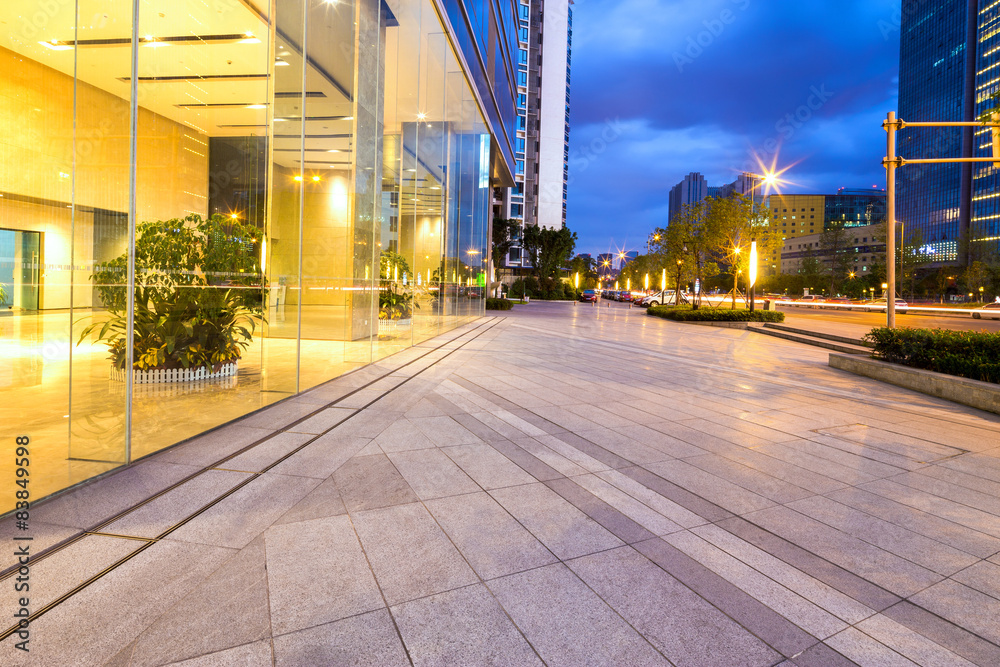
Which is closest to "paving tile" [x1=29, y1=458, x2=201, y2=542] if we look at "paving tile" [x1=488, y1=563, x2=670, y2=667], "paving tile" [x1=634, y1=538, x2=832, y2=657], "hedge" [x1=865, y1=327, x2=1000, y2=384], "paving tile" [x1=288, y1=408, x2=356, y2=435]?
"paving tile" [x1=288, y1=408, x2=356, y2=435]

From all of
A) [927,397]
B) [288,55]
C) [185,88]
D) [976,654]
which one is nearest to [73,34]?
[185,88]

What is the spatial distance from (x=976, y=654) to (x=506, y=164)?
37.7 metres

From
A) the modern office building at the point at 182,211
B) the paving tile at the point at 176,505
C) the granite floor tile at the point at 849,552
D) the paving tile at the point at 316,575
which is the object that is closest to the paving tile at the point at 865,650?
the granite floor tile at the point at 849,552

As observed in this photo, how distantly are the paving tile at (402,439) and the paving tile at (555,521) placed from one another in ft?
4.74

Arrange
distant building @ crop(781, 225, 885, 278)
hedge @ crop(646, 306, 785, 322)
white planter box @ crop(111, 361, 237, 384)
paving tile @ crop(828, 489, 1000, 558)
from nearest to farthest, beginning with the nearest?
1. paving tile @ crop(828, 489, 1000, 558)
2. white planter box @ crop(111, 361, 237, 384)
3. hedge @ crop(646, 306, 785, 322)
4. distant building @ crop(781, 225, 885, 278)

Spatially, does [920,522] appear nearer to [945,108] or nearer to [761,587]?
[761,587]

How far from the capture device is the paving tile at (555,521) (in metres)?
3.44

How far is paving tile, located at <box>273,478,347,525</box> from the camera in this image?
371cm

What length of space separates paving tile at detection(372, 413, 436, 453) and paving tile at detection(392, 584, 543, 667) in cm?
267

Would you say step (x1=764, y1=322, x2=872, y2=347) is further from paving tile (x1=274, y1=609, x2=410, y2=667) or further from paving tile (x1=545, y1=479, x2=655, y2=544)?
paving tile (x1=274, y1=609, x2=410, y2=667)

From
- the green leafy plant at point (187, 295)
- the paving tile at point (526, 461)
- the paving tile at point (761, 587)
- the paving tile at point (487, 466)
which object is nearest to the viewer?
the paving tile at point (761, 587)

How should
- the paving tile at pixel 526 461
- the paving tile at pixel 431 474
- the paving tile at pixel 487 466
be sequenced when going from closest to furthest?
the paving tile at pixel 431 474
the paving tile at pixel 487 466
the paving tile at pixel 526 461

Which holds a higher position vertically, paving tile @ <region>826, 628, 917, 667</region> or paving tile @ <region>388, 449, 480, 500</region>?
paving tile @ <region>388, 449, 480, 500</region>

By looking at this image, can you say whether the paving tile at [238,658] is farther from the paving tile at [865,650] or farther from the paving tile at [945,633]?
the paving tile at [945,633]
